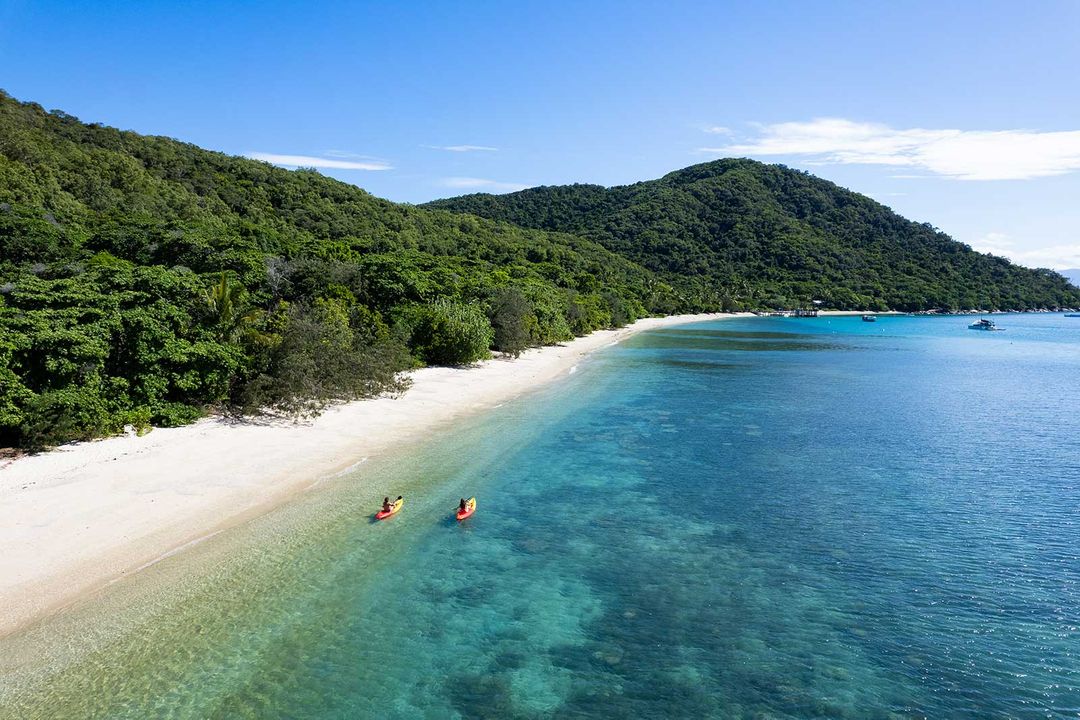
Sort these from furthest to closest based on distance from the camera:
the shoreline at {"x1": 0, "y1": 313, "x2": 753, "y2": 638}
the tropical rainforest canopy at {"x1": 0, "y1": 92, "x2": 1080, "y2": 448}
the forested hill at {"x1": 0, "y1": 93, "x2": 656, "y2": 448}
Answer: the tropical rainforest canopy at {"x1": 0, "y1": 92, "x2": 1080, "y2": 448} < the forested hill at {"x1": 0, "y1": 93, "x2": 656, "y2": 448} < the shoreline at {"x1": 0, "y1": 313, "x2": 753, "y2": 638}

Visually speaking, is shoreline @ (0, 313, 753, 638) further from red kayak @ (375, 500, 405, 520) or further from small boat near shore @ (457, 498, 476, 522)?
small boat near shore @ (457, 498, 476, 522)

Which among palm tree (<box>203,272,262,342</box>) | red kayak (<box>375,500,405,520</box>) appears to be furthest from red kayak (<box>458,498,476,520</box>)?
palm tree (<box>203,272,262,342</box>)

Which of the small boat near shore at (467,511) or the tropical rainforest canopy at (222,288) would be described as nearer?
the small boat near shore at (467,511)

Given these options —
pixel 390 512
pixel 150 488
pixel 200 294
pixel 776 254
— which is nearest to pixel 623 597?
pixel 390 512

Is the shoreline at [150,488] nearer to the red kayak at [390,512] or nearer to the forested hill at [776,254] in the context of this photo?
the red kayak at [390,512]

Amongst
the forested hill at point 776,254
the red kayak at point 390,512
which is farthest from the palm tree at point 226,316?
the forested hill at point 776,254

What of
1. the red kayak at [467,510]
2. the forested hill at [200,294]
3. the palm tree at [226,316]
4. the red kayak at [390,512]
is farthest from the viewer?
the palm tree at [226,316]

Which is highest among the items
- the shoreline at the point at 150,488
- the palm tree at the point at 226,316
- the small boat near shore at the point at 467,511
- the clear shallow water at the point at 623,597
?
the palm tree at the point at 226,316
